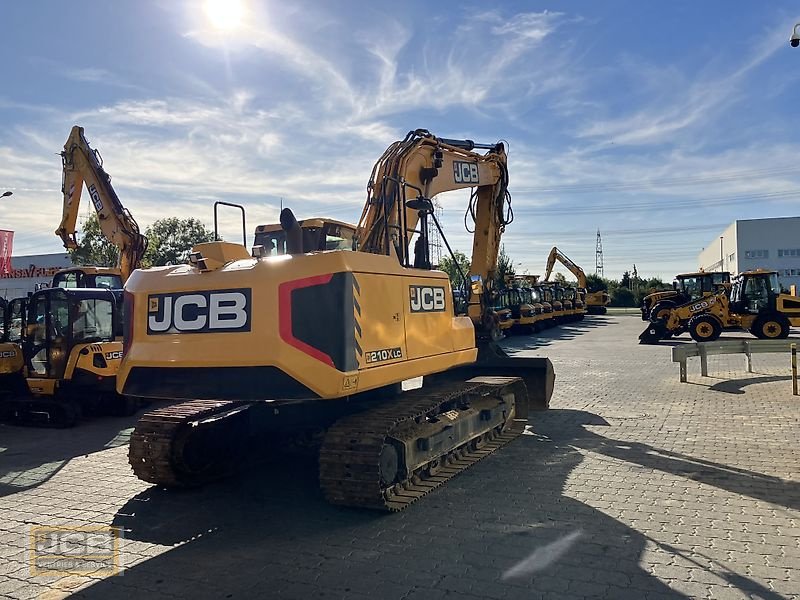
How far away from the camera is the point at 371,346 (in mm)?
5621

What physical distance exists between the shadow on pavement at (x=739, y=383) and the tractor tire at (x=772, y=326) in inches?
398

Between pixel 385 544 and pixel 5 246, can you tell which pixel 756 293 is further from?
pixel 5 246

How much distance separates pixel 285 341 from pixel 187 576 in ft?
5.86

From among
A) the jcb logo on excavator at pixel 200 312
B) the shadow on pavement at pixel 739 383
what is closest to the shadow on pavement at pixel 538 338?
the shadow on pavement at pixel 739 383

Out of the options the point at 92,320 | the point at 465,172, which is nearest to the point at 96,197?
the point at 92,320

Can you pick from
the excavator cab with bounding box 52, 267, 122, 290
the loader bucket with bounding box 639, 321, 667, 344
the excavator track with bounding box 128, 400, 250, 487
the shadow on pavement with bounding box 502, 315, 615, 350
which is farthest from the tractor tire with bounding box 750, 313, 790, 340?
the excavator track with bounding box 128, 400, 250, 487

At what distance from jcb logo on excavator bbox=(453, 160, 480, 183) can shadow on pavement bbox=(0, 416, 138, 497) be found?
591 cm

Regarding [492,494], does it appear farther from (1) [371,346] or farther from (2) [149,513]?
(2) [149,513]

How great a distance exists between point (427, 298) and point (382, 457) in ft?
5.71

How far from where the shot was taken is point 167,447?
6.29 meters

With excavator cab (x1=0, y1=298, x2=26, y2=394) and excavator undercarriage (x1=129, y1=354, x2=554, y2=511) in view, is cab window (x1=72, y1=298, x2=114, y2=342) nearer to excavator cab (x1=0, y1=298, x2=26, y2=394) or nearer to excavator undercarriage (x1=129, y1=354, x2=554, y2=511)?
excavator cab (x1=0, y1=298, x2=26, y2=394)

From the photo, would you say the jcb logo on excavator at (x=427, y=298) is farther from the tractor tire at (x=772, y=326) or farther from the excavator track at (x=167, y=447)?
the tractor tire at (x=772, y=326)

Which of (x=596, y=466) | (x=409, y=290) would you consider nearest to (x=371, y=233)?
(x=409, y=290)

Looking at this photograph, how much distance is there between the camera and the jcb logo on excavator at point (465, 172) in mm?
9391
